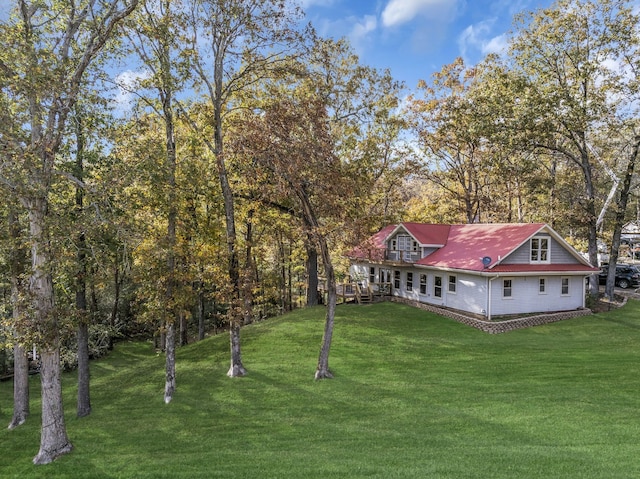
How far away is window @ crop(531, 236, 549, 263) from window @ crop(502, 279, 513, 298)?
1.93 m

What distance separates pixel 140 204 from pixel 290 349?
8561 mm

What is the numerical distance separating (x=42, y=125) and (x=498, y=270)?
58.8 feet

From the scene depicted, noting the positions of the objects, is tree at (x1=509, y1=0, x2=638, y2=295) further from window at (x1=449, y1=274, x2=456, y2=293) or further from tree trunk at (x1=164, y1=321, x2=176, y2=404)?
tree trunk at (x1=164, y1=321, x2=176, y2=404)

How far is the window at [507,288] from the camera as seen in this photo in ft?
62.4

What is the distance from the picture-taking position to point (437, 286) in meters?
22.0

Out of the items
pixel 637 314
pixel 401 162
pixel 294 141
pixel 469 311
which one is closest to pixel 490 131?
pixel 401 162

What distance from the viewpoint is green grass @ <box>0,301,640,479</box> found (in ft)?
23.9

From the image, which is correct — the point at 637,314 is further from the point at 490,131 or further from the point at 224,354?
the point at 224,354

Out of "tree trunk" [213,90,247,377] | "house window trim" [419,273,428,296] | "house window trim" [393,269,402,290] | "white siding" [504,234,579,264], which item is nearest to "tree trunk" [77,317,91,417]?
"tree trunk" [213,90,247,377]

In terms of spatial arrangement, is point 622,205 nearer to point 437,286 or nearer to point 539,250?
point 539,250

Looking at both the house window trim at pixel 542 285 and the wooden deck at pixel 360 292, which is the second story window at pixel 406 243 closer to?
the wooden deck at pixel 360 292

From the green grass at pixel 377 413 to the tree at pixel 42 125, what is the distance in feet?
6.96

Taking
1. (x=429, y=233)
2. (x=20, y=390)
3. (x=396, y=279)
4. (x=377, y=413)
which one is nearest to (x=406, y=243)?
(x=429, y=233)

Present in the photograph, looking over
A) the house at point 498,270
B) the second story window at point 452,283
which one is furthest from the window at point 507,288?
the second story window at point 452,283
